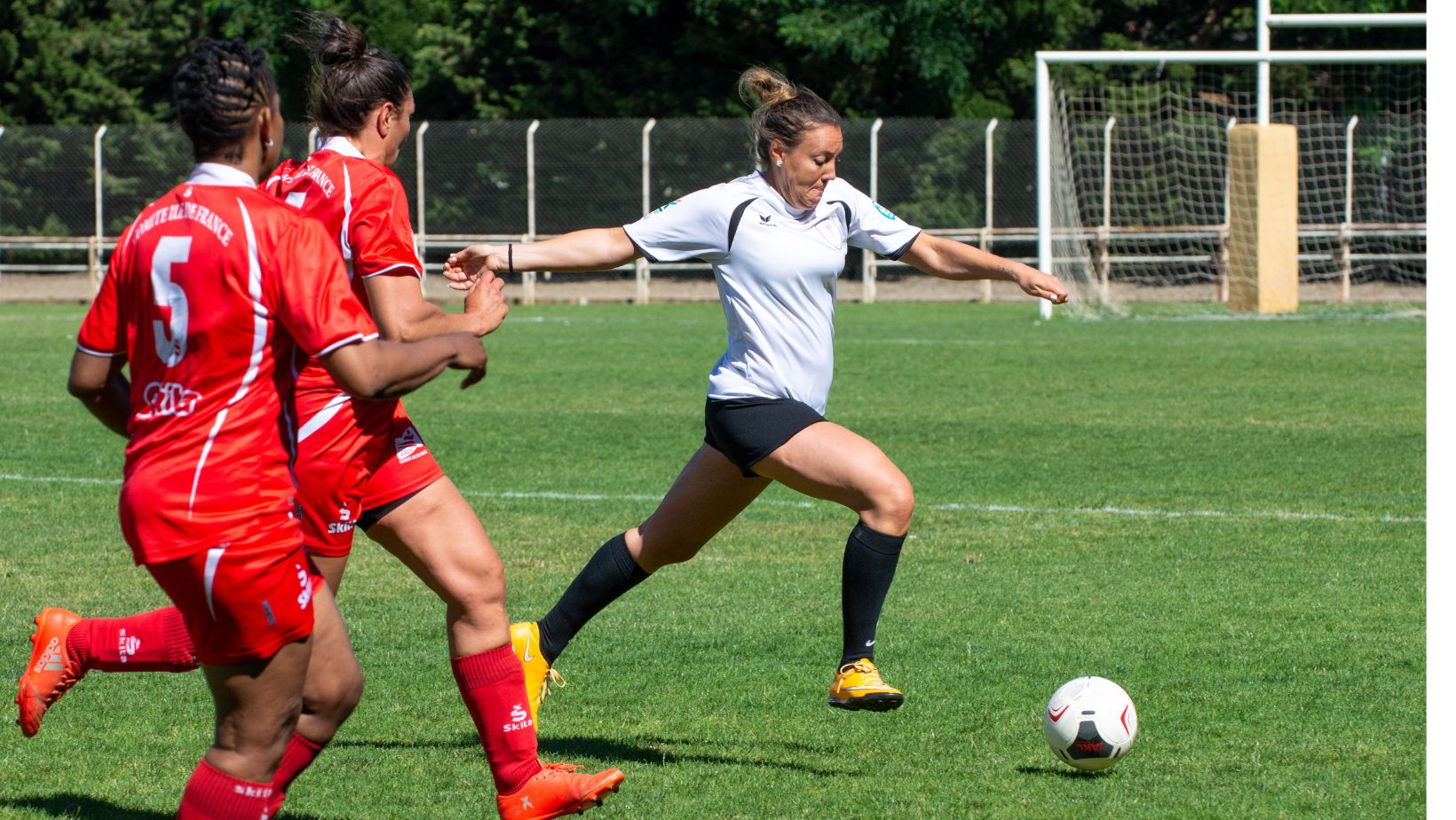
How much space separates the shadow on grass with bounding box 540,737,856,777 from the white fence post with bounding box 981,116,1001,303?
26.1m

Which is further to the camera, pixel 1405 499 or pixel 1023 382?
pixel 1023 382

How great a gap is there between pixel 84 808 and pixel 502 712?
1.16 meters

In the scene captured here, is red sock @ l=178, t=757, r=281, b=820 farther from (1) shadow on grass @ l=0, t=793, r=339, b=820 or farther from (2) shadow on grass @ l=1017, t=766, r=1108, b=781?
(2) shadow on grass @ l=1017, t=766, r=1108, b=781

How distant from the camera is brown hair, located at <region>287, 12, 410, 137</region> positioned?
4.45 metres

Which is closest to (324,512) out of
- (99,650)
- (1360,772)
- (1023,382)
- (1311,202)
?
(99,650)

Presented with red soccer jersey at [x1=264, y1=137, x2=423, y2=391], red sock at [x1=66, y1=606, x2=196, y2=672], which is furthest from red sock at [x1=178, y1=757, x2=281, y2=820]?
red sock at [x1=66, y1=606, x2=196, y2=672]

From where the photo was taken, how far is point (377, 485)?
169 inches

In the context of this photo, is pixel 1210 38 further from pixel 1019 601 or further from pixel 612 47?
pixel 1019 601

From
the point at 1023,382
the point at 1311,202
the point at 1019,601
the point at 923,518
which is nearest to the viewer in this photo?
the point at 1019,601

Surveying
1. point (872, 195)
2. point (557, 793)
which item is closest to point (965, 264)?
point (557, 793)

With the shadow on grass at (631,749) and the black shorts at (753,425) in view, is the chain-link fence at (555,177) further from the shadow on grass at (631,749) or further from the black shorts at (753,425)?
the shadow on grass at (631,749)

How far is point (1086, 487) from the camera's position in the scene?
10078 mm

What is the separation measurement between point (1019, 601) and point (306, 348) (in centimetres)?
438

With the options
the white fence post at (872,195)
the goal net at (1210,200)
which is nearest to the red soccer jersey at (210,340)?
the goal net at (1210,200)
